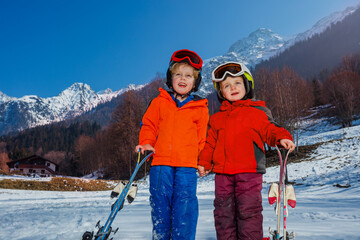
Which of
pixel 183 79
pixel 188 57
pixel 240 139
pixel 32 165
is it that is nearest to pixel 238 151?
pixel 240 139

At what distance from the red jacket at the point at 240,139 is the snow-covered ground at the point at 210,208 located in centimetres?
113

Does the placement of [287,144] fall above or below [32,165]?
above

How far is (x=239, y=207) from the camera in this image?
2.27 metres

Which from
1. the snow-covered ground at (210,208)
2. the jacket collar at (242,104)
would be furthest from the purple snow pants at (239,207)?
the jacket collar at (242,104)

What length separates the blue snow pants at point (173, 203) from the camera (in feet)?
7.57

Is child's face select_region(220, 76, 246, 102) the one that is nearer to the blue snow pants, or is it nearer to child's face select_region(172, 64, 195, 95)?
child's face select_region(172, 64, 195, 95)

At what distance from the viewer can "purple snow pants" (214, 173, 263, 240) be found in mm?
2197

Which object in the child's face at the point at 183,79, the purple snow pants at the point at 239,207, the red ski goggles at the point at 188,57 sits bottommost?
the purple snow pants at the point at 239,207

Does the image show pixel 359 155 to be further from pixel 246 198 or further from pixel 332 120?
pixel 332 120

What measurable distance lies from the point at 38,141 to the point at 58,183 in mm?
114237

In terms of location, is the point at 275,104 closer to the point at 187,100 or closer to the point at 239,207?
the point at 187,100

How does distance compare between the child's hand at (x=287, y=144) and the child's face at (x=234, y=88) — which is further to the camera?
the child's face at (x=234, y=88)

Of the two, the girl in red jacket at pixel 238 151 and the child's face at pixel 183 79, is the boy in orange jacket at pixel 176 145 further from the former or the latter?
the girl in red jacket at pixel 238 151

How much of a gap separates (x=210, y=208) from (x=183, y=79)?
13.3 ft
